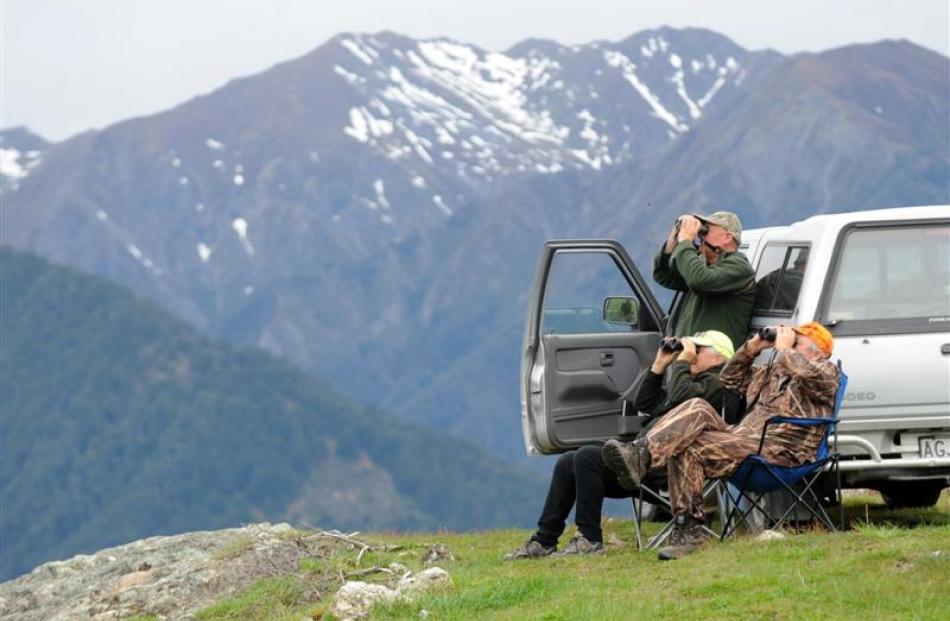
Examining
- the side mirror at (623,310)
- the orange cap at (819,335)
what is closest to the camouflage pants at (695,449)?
the orange cap at (819,335)

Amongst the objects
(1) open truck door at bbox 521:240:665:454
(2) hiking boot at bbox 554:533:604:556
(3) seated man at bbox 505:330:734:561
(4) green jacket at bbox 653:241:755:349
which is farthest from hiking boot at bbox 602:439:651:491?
(1) open truck door at bbox 521:240:665:454

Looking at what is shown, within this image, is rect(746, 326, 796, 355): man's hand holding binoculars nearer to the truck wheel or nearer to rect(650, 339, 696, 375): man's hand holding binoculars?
rect(650, 339, 696, 375): man's hand holding binoculars

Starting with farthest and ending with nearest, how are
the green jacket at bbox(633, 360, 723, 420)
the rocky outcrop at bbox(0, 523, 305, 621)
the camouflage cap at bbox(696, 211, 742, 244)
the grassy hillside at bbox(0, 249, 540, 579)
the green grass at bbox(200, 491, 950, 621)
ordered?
the grassy hillside at bbox(0, 249, 540, 579) → the rocky outcrop at bbox(0, 523, 305, 621) → the camouflage cap at bbox(696, 211, 742, 244) → the green jacket at bbox(633, 360, 723, 420) → the green grass at bbox(200, 491, 950, 621)

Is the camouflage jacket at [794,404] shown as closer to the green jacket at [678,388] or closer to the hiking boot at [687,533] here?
the green jacket at [678,388]

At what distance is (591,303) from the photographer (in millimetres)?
11508

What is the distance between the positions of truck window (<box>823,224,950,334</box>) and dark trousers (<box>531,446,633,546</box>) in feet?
4.89

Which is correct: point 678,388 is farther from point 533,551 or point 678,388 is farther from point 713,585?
point 713,585

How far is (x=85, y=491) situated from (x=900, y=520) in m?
183

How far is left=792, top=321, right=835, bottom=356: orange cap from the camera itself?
349 inches

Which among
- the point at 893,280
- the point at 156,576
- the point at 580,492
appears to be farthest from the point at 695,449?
the point at 156,576

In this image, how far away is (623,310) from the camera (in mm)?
11492

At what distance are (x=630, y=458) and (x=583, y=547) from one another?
2.31 feet

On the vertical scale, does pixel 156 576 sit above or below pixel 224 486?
above

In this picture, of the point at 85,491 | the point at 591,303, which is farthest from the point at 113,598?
the point at 85,491
